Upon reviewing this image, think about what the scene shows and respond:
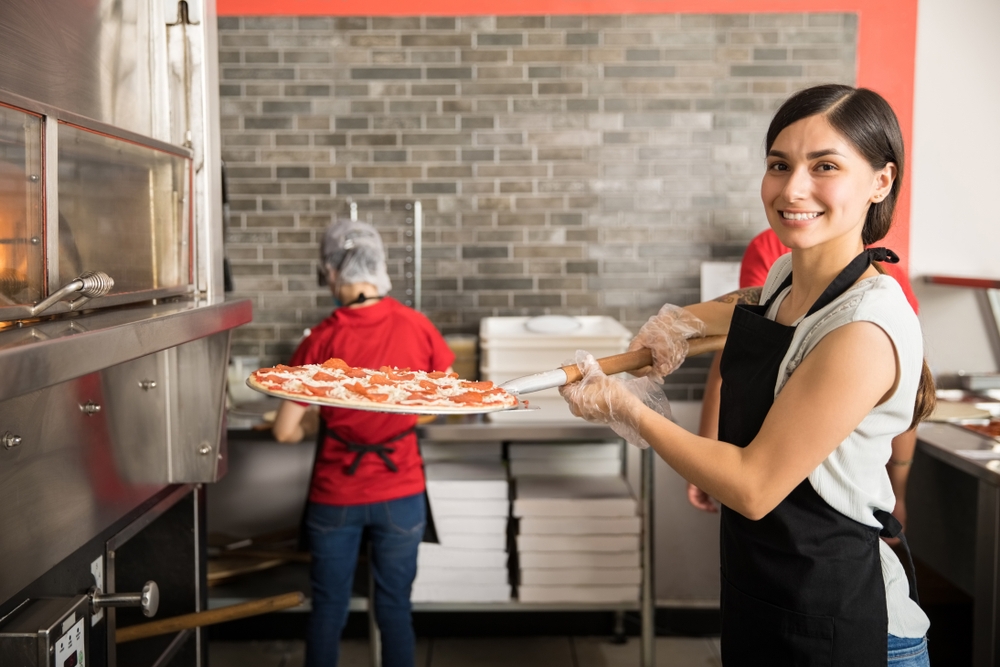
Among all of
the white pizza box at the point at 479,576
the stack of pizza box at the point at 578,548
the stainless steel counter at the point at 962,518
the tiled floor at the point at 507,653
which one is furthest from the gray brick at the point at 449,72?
the tiled floor at the point at 507,653

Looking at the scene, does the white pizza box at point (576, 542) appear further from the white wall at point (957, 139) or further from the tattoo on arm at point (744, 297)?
the white wall at point (957, 139)

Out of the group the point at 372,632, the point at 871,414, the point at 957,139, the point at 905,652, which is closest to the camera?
the point at 871,414

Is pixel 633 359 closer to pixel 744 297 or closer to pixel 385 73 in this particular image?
pixel 744 297

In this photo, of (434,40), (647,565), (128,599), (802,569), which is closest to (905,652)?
(802,569)

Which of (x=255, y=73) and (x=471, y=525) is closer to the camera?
(x=471, y=525)

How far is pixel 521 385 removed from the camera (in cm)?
151

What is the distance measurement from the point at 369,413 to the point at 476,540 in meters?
0.73

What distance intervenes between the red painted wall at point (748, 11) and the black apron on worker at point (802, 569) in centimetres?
229

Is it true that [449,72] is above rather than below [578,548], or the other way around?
above

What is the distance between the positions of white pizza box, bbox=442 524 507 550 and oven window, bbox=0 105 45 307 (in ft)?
6.49

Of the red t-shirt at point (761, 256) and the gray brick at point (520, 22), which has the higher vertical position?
the gray brick at point (520, 22)

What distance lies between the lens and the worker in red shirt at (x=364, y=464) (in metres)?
2.51

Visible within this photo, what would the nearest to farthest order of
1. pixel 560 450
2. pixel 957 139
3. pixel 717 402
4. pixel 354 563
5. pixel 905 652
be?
pixel 905 652, pixel 717 402, pixel 354 563, pixel 560 450, pixel 957 139

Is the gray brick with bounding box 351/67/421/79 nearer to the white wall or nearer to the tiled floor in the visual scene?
the white wall
